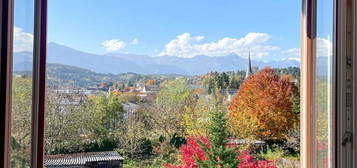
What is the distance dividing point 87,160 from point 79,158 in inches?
2.5

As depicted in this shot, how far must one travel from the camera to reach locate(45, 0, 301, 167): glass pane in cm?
226

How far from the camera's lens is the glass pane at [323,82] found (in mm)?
1489

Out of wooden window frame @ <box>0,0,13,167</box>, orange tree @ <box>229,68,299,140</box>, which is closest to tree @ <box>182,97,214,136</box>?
orange tree @ <box>229,68,299,140</box>

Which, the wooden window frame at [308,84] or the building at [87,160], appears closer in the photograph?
the wooden window frame at [308,84]

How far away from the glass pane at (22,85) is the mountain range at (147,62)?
0.87 meters

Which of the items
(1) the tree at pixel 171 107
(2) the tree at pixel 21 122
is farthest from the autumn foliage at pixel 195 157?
(2) the tree at pixel 21 122

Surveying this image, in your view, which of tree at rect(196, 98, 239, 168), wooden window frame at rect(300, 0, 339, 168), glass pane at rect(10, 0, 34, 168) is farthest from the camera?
tree at rect(196, 98, 239, 168)

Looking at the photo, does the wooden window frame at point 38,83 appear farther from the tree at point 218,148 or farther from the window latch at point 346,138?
the window latch at point 346,138

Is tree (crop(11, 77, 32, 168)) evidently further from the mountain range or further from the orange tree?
the orange tree

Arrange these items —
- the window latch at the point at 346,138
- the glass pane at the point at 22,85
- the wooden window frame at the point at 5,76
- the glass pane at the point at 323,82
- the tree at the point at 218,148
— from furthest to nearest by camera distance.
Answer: the tree at the point at 218,148 → the glass pane at the point at 323,82 → the window latch at the point at 346,138 → the glass pane at the point at 22,85 → the wooden window frame at the point at 5,76

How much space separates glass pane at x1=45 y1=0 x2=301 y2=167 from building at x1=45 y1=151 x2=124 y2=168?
0.02 metres

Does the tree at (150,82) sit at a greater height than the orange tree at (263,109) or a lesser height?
greater

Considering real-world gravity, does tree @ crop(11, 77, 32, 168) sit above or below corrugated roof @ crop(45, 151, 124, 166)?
above

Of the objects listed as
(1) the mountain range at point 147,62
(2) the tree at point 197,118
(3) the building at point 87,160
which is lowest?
(3) the building at point 87,160
